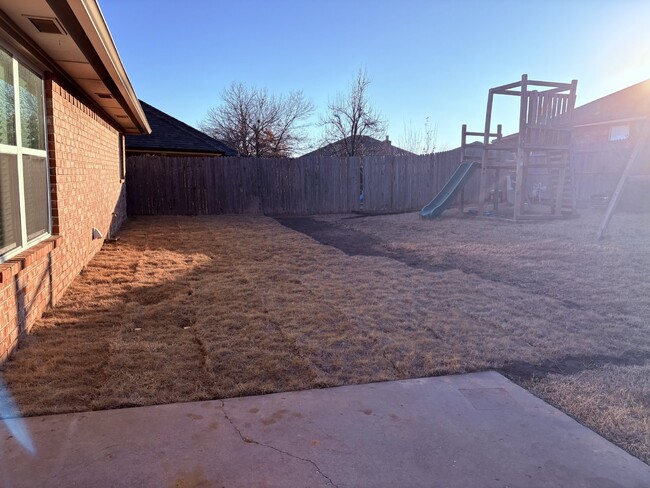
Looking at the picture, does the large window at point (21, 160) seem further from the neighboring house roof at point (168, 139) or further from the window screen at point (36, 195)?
the neighboring house roof at point (168, 139)

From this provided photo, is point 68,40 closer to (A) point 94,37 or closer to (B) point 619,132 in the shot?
(A) point 94,37

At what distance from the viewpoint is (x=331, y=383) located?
11.1 feet

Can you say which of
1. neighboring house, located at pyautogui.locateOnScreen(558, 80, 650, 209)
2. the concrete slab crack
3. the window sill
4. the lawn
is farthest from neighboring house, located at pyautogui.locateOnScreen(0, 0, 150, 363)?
neighboring house, located at pyautogui.locateOnScreen(558, 80, 650, 209)

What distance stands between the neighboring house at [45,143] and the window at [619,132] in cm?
2169

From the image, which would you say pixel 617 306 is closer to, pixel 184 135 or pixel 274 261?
pixel 274 261

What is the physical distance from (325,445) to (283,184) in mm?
15903

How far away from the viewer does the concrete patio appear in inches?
91.9

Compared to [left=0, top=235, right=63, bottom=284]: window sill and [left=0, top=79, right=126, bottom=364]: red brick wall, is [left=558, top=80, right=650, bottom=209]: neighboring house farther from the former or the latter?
[left=0, top=235, right=63, bottom=284]: window sill

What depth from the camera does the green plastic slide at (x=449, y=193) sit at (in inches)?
566

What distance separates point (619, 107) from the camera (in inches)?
870

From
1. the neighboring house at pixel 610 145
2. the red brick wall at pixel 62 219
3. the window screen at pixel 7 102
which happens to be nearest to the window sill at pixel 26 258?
the red brick wall at pixel 62 219

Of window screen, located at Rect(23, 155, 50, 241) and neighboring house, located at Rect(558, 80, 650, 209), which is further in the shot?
neighboring house, located at Rect(558, 80, 650, 209)

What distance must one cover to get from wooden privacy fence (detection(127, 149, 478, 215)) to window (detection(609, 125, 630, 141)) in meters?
7.78

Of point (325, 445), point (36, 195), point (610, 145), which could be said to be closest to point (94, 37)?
point (36, 195)
